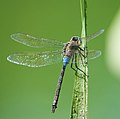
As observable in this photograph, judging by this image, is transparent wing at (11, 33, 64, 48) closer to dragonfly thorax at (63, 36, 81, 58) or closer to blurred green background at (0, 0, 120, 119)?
dragonfly thorax at (63, 36, 81, 58)

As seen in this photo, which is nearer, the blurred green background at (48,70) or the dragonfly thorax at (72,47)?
the dragonfly thorax at (72,47)

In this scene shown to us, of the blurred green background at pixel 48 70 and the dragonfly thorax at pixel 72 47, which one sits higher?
the blurred green background at pixel 48 70

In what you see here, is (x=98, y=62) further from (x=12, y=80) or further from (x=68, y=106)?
(x=12, y=80)

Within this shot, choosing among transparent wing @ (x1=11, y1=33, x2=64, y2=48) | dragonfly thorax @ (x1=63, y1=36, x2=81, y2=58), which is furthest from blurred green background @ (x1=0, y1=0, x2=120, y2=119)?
dragonfly thorax @ (x1=63, y1=36, x2=81, y2=58)

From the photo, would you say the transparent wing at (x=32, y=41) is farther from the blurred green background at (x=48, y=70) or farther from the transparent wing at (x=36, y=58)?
the blurred green background at (x=48, y=70)

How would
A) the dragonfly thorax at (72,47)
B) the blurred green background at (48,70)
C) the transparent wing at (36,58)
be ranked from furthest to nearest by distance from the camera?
the blurred green background at (48,70), the transparent wing at (36,58), the dragonfly thorax at (72,47)

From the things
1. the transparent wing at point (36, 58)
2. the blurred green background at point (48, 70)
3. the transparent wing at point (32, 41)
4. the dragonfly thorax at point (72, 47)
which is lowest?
the dragonfly thorax at point (72, 47)

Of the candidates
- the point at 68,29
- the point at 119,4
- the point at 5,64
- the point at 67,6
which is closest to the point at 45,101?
the point at 5,64

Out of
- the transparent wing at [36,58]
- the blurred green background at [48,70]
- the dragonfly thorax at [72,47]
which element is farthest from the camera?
the blurred green background at [48,70]

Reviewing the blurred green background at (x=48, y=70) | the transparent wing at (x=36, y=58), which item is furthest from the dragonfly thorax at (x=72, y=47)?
the blurred green background at (x=48, y=70)
